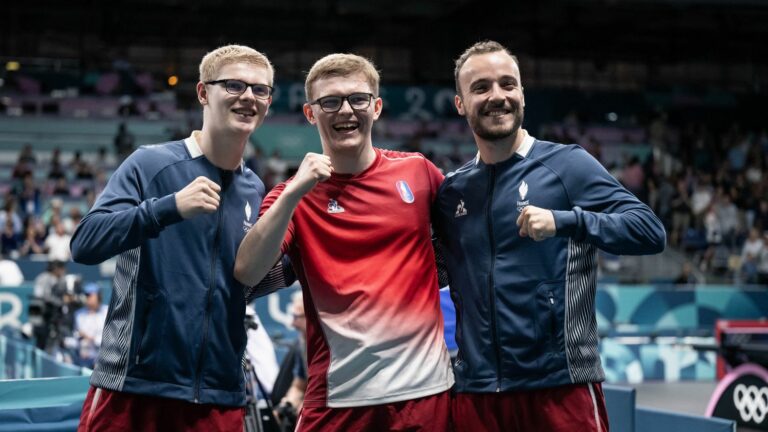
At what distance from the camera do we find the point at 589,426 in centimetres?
343

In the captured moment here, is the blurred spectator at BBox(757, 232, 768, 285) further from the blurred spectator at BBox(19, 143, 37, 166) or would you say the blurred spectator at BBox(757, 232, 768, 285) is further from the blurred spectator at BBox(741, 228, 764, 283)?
the blurred spectator at BBox(19, 143, 37, 166)

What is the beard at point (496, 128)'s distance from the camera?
3.56 metres

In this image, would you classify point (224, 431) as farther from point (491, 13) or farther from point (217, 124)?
point (491, 13)

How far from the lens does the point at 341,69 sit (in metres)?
3.56

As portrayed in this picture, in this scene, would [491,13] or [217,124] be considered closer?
[217,124]

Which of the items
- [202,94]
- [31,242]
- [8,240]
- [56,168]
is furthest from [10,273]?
[202,94]

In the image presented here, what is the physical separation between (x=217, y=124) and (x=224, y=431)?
3.55 ft

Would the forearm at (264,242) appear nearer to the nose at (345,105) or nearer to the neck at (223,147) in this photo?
the neck at (223,147)

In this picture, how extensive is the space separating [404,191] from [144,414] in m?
1.20

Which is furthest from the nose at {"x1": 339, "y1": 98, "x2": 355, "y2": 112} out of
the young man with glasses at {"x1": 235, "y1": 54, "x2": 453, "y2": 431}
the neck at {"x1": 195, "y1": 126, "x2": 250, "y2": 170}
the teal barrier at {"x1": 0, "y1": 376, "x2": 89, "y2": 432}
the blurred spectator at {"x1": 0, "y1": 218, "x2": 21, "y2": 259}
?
the blurred spectator at {"x1": 0, "y1": 218, "x2": 21, "y2": 259}

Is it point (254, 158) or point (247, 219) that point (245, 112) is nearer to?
point (247, 219)

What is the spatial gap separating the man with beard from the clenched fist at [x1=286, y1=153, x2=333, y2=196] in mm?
599

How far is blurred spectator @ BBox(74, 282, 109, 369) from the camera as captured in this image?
10.8m

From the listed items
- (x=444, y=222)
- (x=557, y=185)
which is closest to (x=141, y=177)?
(x=444, y=222)
